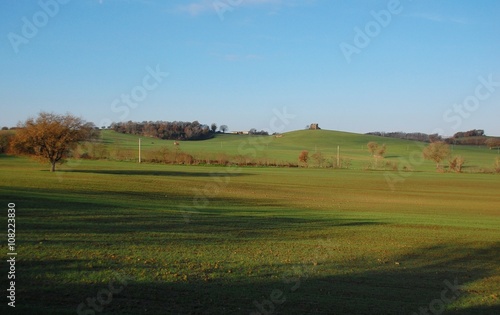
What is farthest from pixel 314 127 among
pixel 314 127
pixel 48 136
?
pixel 48 136

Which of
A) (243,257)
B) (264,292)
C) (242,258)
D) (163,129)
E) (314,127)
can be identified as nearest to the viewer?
(264,292)

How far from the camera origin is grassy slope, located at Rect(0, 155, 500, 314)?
10586mm

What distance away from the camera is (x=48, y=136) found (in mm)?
47688

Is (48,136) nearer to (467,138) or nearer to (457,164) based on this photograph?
(457,164)

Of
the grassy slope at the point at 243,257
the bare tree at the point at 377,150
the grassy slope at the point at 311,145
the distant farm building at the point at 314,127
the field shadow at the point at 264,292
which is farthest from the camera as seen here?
the distant farm building at the point at 314,127

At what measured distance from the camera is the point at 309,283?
1273cm

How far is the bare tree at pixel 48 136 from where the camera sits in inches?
1865

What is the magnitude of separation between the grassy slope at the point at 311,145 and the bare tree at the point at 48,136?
6674cm

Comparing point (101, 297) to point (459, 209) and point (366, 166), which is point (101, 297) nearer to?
point (459, 209)

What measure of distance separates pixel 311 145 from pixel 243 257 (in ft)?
472

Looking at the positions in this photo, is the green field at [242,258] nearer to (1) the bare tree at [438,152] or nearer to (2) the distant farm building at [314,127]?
(1) the bare tree at [438,152]

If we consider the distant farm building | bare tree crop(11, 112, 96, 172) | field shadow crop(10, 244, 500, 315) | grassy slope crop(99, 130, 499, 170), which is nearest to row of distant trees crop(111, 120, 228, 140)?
grassy slope crop(99, 130, 499, 170)

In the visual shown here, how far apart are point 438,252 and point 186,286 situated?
1142cm

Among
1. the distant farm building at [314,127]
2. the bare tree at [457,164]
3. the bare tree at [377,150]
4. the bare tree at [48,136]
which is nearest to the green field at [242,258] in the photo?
the bare tree at [48,136]
